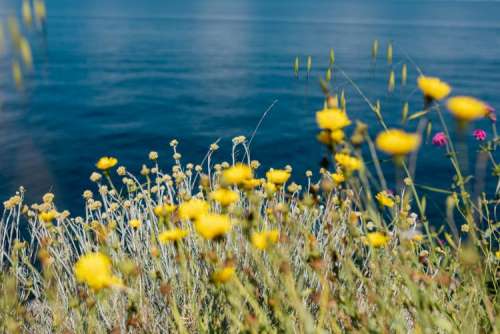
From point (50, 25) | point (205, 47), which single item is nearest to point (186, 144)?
point (205, 47)

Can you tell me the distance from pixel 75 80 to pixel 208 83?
4.14 m

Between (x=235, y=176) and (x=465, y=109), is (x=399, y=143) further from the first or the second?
(x=235, y=176)

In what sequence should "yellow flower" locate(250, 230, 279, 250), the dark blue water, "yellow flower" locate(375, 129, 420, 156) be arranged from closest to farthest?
1. "yellow flower" locate(375, 129, 420, 156)
2. "yellow flower" locate(250, 230, 279, 250)
3. the dark blue water

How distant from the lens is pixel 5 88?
15453 millimetres

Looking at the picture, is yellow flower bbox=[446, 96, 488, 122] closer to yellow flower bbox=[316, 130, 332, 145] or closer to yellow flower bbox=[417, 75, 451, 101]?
yellow flower bbox=[417, 75, 451, 101]

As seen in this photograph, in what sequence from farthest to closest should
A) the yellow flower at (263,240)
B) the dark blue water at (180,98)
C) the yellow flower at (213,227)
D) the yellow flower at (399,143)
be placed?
1. the dark blue water at (180,98)
2. the yellow flower at (263,240)
3. the yellow flower at (213,227)
4. the yellow flower at (399,143)

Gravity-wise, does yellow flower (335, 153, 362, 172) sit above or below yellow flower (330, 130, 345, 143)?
below

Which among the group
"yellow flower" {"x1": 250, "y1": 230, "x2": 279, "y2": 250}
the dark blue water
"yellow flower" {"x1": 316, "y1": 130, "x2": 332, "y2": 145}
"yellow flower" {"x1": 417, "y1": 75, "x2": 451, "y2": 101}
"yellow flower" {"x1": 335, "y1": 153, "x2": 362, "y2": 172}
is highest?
"yellow flower" {"x1": 417, "y1": 75, "x2": 451, "y2": 101}

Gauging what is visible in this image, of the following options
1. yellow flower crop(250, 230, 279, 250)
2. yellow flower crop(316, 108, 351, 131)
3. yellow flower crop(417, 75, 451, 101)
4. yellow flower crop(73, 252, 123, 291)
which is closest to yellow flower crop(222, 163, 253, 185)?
yellow flower crop(250, 230, 279, 250)

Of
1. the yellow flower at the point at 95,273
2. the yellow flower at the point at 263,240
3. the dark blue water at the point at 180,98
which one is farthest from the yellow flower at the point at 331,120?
the dark blue water at the point at 180,98

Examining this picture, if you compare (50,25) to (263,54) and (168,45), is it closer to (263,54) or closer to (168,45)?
(168,45)

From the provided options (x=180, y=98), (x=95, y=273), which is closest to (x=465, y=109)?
(x=95, y=273)

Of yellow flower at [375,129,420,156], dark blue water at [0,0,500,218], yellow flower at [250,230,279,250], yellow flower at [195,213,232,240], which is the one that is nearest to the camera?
yellow flower at [375,129,420,156]

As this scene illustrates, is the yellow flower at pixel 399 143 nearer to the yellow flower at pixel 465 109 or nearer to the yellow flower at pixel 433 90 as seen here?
the yellow flower at pixel 465 109
